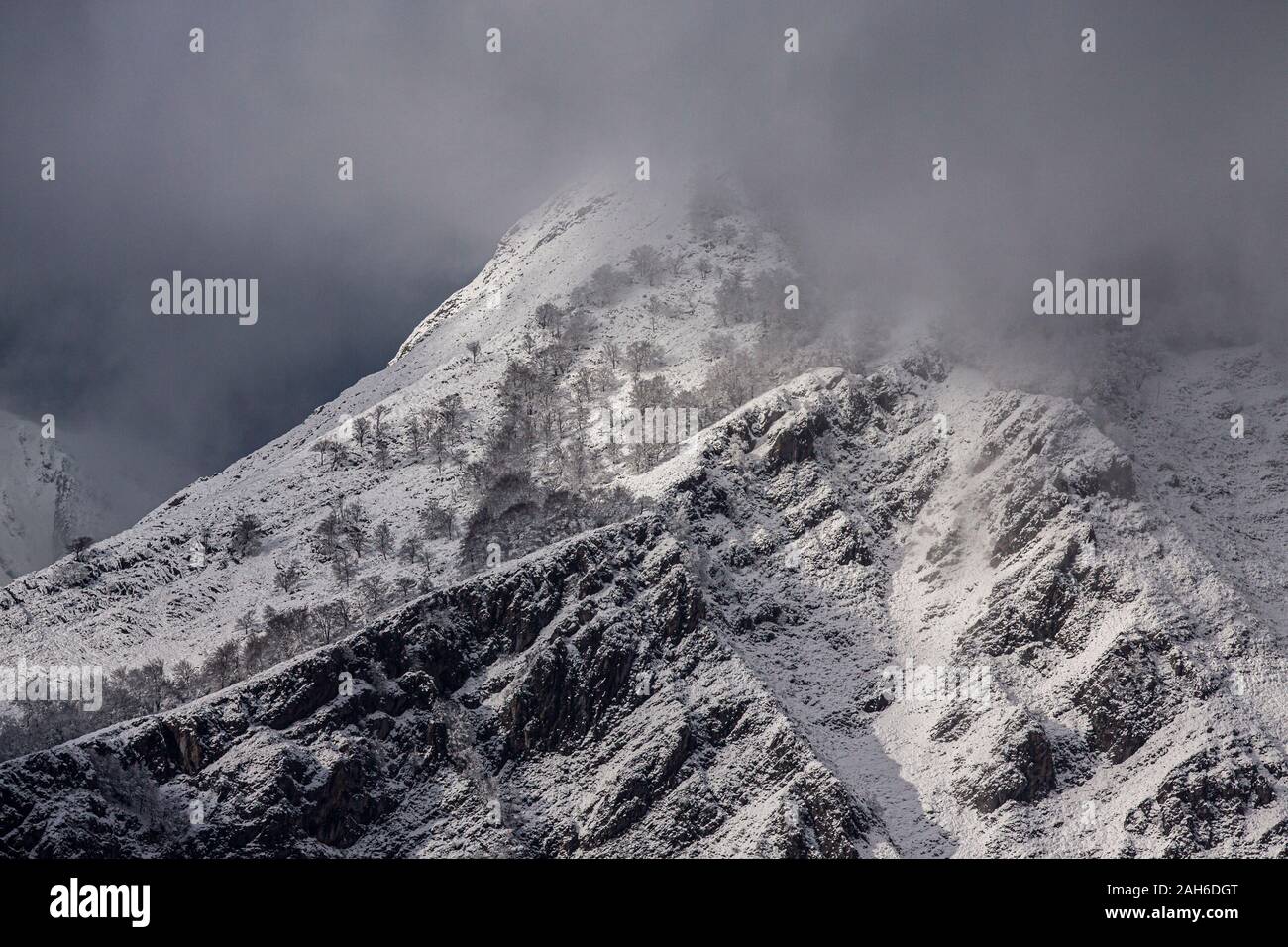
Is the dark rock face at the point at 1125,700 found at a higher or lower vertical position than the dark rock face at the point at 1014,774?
higher

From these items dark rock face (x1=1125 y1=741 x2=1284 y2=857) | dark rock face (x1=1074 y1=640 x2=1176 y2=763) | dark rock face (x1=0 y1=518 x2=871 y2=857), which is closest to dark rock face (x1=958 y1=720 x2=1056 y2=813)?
dark rock face (x1=1074 y1=640 x2=1176 y2=763)

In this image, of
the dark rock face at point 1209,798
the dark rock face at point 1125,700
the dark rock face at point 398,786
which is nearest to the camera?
the dark rock face at point 1209,798

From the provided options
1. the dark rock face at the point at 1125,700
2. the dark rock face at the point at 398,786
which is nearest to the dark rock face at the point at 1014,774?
the dark rock face at the point at 1125,700

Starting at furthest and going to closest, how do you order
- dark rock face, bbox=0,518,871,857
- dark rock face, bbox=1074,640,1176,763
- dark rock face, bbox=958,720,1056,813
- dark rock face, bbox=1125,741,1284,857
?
1. dark rock face, bbox=1074,640,1176,763
2. dark rock face, bbox=958,720,1056,813
3. dark rock face, bbox=0,518,871,857
4. dark rock face, bbox=1125,741,1284,857

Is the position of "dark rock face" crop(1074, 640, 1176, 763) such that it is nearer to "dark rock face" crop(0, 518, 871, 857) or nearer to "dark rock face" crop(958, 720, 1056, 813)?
"dark rock face" crop(958, 720, 1056, 813)

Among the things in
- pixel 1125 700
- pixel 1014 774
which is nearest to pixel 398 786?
pixel 1014 774

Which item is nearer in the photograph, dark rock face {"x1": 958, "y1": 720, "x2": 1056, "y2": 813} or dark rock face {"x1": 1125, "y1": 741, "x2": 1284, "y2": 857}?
dark rock face {"x1": 1125, "y1": 741, "x2": 1284, "y2": 857}

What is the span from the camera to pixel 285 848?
18575 cm

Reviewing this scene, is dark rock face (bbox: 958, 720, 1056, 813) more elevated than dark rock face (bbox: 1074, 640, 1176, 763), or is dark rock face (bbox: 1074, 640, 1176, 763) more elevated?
dark rock face (bbox: 1074, 640, 1176, 763)

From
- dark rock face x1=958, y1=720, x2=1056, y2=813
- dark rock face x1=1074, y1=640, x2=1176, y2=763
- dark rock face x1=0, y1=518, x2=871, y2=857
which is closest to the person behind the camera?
dark rock face x1=0, y1=518, x2=871, y2=857

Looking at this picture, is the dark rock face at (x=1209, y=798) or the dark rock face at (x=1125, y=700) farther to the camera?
the dark rock face at (x=1125, y=700)

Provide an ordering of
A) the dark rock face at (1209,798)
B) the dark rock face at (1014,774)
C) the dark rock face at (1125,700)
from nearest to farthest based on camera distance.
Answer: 1. the dark rock face at (1209,798)
2. the dark rock face at (1014,774)
3. the dark rock face at (1125,700)

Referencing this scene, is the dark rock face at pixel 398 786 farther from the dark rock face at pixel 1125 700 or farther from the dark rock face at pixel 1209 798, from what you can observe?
the dark rock face at pixel 1125 700
